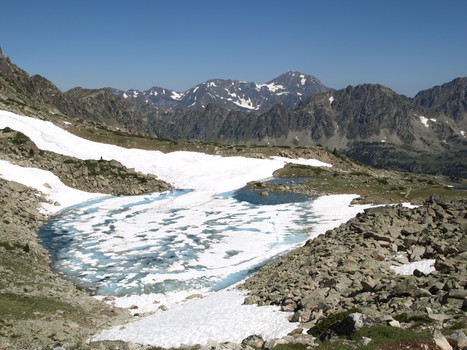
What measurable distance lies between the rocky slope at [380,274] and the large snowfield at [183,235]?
7.78 feet

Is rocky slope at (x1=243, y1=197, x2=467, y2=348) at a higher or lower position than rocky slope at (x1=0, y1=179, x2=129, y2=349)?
higher

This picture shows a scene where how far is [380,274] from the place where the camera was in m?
25.5

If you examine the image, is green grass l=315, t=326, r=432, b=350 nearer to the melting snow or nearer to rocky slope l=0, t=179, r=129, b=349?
the melting snow

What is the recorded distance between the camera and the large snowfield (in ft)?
77.6

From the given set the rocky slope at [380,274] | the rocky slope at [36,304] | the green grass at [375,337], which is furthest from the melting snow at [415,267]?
the rocky slope at [36,304]

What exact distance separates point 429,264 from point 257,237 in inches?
894

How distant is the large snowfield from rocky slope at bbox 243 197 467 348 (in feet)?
7.78

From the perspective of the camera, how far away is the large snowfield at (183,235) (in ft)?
77.6

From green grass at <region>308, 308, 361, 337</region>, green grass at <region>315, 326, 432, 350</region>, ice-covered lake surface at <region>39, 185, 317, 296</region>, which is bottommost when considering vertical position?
ice-covered lake surface at <region>39, 185, 317, 296</region>

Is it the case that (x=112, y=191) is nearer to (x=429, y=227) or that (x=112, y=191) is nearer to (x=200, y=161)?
(x=200, y=161)

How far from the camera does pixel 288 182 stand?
260 feet

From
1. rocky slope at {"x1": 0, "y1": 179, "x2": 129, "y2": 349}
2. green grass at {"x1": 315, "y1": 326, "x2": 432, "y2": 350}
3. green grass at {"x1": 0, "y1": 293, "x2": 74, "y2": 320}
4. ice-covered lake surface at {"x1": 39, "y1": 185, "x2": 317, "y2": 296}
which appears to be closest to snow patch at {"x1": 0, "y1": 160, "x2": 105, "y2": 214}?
ice-covered lake surface at {"x1": 39, "y1": 185, "x2": 317, "y2": 296}

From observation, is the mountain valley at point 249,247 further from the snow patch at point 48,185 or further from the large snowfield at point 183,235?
the snow patch at point 48,185

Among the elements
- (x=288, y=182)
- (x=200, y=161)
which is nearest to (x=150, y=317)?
(x=288, y=182)
